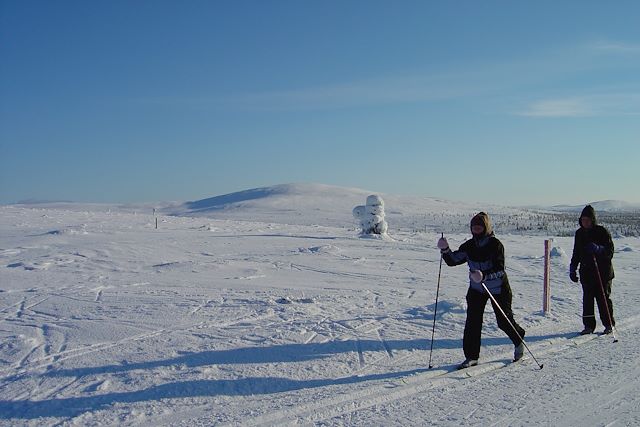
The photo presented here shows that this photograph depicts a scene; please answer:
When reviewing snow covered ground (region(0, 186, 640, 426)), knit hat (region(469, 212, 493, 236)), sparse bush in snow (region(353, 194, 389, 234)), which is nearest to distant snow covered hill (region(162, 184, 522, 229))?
sparse bush in snow (region(353, 194, 389, 234))

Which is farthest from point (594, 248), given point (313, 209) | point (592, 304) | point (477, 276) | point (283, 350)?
point (313, 209)

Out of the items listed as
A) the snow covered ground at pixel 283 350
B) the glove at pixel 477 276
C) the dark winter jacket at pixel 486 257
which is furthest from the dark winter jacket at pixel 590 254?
the glove at pixel 477 276

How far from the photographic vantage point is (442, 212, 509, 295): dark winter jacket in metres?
6.23

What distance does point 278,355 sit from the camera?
22.2 feet

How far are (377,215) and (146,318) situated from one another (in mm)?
16886

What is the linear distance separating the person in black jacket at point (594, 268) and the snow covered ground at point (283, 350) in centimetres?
Result: 35

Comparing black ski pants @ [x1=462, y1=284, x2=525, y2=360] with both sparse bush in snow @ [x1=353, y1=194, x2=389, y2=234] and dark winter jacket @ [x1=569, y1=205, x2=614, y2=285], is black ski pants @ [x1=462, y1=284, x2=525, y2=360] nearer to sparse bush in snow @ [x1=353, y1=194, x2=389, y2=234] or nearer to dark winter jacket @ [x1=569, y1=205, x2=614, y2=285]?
dark winter jacket @ [x1=569, y1=205, x2=614, y2=285]

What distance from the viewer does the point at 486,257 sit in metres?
6.25

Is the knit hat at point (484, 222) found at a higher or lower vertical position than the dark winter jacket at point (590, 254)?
higher

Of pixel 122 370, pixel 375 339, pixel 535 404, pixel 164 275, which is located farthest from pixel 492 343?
pixel 164 275

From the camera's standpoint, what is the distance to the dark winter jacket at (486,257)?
6.23m

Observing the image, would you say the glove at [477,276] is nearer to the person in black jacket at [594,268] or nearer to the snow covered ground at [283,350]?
the snow covered ground at [283,350]

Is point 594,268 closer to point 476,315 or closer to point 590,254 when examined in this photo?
point 590,254

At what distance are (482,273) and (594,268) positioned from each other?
3024mm
